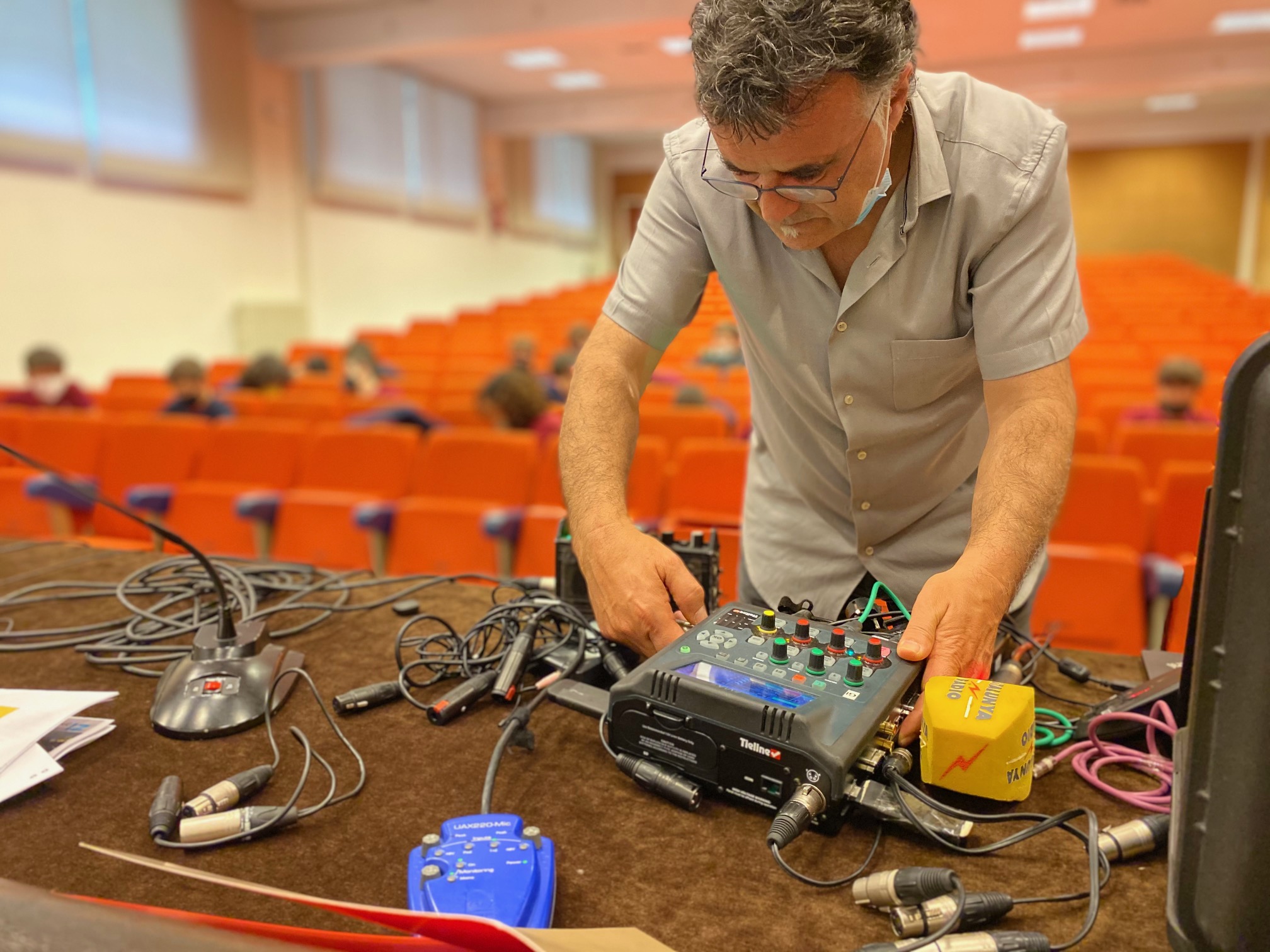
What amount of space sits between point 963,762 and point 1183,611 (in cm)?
22

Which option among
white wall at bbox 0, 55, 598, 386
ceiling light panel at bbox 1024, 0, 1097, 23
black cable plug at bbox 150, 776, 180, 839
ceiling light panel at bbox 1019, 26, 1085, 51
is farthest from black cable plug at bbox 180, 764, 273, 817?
ceiling light panel at bbox 1019, 26, 1085, 51

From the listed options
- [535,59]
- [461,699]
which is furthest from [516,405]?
[535,59]

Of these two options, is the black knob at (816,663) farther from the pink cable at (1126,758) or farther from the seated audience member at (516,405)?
the seated audience member at (516,405)

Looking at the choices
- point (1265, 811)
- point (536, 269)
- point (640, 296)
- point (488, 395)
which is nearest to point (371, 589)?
point (640, 296)

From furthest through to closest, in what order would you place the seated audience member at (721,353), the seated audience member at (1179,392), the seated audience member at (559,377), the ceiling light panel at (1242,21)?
the ceiling light panel at (1242,21)
the seated audience member at (721,353)
the seated audience member at (559,377)
the seated audience member at (1179,392)

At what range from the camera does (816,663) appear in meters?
0.78

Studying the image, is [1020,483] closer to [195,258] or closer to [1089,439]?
[1089,439]

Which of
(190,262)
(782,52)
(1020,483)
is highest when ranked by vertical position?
(190,262)

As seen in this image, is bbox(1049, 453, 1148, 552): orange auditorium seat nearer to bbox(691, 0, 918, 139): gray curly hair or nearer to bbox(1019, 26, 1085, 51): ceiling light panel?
bbox(691, 0, 918, 139): gray curly hair

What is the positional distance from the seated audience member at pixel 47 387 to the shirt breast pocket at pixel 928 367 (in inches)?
174

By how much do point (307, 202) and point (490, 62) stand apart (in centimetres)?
296

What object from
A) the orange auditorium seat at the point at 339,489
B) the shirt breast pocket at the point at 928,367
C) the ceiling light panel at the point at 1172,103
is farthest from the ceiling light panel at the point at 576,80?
the shirt breast pocket at the point at 928,367

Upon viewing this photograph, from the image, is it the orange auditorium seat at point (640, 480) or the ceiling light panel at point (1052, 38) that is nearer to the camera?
the orange auditorium seat at point (640, 480)

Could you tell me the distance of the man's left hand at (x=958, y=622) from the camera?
0.80 metres
